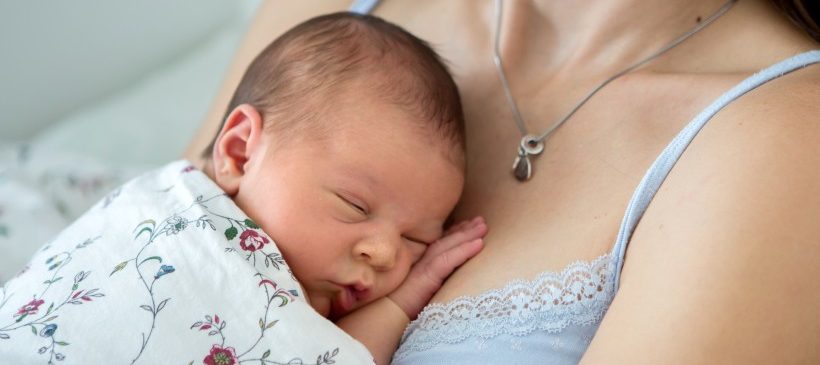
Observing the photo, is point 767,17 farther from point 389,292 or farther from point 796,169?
point 389,292

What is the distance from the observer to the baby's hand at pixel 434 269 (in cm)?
112

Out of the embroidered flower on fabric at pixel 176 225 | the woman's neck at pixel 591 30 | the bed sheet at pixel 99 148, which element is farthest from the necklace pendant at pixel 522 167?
the bed sheet at pixel 99 148

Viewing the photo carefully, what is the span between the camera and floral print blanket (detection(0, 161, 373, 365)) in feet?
2.94

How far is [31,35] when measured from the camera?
2047 millimetres

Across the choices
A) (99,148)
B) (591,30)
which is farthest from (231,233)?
(99,148)

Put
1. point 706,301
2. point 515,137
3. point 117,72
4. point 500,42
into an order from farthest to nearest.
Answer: point 117,72 → point 500,42 → point 515,137 → point 706,301

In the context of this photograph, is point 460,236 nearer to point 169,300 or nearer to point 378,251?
point 378,251

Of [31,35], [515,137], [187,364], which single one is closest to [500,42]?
[515,137]

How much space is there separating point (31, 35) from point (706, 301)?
1.83m

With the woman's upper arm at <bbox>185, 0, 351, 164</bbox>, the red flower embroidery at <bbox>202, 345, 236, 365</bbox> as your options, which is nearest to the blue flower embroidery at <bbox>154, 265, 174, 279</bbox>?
the red flower embroidery at <bbox>202, 345, 236, 365</bbox>

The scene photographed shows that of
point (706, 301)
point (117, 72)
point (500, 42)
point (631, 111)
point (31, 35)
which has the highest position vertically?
point (31, 35)

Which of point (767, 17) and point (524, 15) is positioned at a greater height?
point (524, 15)

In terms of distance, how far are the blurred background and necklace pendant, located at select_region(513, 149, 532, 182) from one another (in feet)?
3.22

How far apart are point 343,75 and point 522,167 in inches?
12.1
